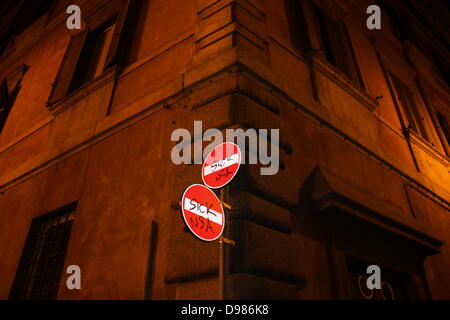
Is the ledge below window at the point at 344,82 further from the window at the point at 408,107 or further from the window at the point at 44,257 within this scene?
the window at the point at 44,257

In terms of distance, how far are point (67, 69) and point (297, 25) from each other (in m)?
4.95

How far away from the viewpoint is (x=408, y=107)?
9602 mm

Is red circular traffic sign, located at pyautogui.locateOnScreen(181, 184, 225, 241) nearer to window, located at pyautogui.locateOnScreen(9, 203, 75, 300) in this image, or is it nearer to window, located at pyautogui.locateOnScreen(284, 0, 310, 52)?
window, located at pyautogui.locateOnScreen(9, 203, 75, 300)

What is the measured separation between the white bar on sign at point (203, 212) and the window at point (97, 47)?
4.45 metres

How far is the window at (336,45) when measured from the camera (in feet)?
25.4

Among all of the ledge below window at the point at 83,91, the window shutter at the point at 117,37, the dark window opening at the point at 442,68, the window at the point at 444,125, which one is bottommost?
the ledge below window at the point at 83,91

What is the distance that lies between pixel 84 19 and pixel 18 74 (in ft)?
10.2

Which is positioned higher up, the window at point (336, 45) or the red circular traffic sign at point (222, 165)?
the window at point (336, 45)

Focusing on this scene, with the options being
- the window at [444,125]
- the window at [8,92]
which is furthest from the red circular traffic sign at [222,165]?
the window at [444,125]

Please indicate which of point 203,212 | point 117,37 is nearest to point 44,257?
point 203,212

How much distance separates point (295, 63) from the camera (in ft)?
20.6

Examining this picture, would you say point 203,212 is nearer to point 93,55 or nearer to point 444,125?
point 93,55

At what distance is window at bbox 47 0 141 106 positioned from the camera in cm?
723
